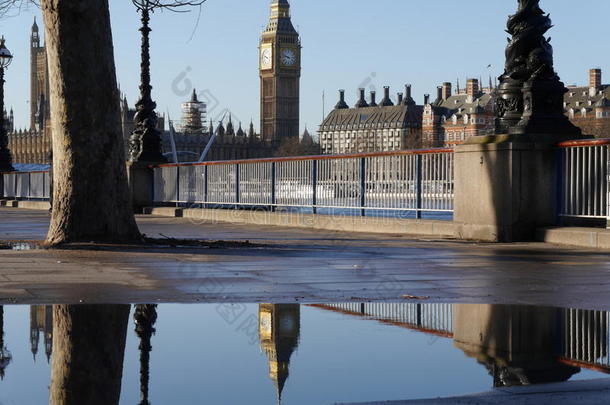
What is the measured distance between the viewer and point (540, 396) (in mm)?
4367

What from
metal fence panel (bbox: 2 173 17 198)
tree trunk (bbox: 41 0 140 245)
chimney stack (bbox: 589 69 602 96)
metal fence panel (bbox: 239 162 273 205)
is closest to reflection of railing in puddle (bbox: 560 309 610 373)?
tree trunk (bbox: 41 0 140 245)

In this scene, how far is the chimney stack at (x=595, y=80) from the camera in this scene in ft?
601

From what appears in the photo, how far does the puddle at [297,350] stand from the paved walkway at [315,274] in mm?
658

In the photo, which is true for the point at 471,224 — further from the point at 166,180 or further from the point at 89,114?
the point at 166,180

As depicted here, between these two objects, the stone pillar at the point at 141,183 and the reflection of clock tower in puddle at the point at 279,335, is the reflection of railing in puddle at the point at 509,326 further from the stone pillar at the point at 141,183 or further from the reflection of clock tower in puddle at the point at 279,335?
the stone pillar at the point at 141,183

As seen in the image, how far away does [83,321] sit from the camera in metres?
6.43

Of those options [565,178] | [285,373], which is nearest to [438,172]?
[565,178]

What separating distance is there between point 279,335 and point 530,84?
942 centimetres

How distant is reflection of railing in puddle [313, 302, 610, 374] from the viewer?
5.58 meters

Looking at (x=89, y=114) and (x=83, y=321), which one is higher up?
(x=89, y=114)

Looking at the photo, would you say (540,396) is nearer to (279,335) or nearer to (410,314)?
(279,335)

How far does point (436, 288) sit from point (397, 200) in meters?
9.96

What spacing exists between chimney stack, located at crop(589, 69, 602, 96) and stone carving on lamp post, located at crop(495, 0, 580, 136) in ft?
569

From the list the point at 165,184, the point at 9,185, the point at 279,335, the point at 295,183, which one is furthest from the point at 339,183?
the point at 9,185
